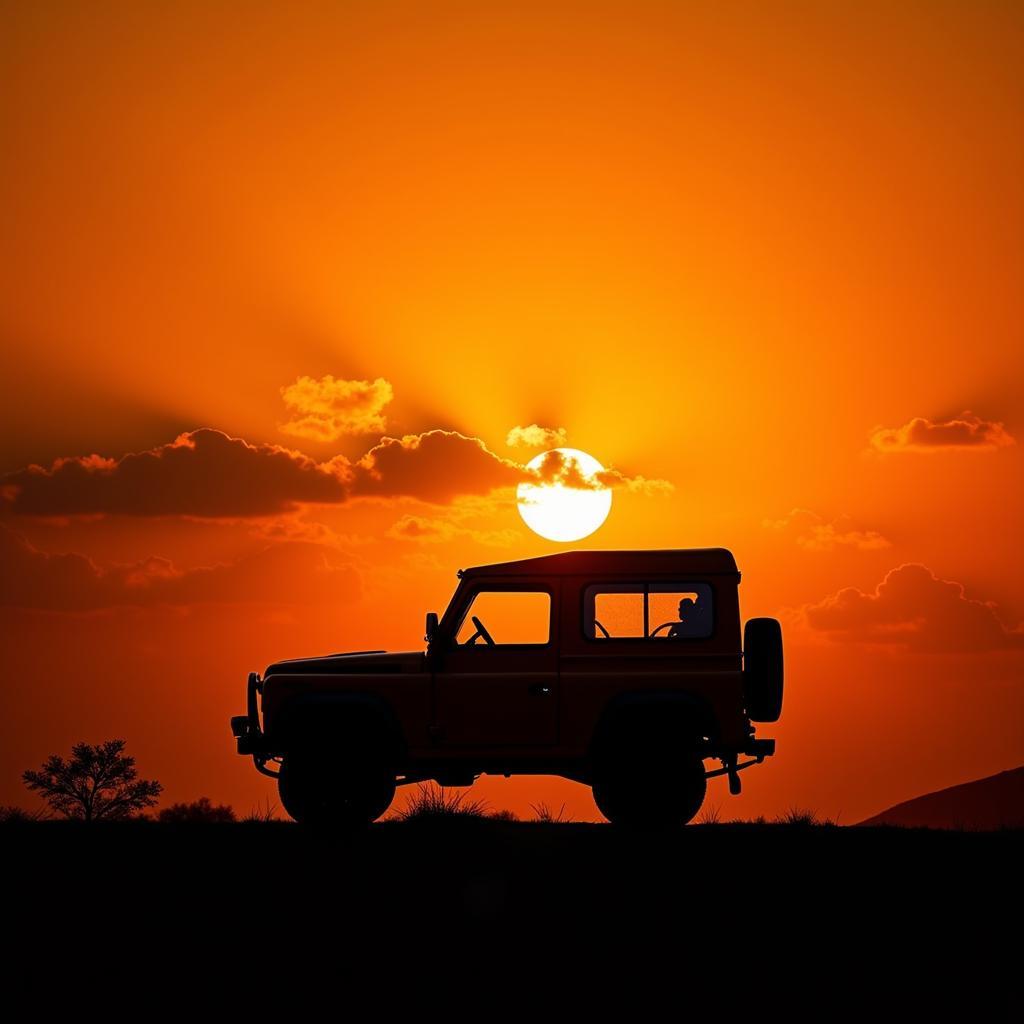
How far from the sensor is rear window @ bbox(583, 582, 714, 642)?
15.0 metres

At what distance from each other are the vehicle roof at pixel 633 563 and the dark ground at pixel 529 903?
9.16 feet

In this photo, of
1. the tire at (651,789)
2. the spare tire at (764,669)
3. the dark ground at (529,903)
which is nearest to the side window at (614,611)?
the spare tire at (764,669)

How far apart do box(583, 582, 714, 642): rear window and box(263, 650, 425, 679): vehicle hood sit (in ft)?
6.41

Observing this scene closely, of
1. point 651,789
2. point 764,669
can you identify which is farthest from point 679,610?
point 651,789

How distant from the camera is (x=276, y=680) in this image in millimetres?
15602

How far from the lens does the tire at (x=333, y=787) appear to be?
1527 centimetres

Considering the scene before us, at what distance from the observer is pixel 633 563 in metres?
15.1

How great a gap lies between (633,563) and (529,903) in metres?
4.28

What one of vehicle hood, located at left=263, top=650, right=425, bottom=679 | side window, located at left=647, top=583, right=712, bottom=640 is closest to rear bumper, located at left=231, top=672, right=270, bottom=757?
vehicle hood, located at left=263, top=650, right=425, bottom=679

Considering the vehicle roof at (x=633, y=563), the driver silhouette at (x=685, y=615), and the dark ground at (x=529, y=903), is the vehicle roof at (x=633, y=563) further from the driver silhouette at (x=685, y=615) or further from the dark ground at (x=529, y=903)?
the dark ground at (x=529, y=903)

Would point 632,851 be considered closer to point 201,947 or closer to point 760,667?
point 760,667

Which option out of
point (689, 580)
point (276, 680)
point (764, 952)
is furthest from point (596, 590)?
point (764, 952)

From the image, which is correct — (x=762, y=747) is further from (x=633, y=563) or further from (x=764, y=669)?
(x=633, y=563)

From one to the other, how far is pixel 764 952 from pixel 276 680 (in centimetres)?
662
